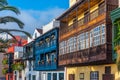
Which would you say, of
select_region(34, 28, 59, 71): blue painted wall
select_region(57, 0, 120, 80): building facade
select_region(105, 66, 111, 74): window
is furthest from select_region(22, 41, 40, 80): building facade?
select_region(105, 66, 111, 74): window

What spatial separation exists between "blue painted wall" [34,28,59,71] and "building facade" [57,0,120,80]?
14.6 ft

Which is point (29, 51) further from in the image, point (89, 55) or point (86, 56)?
point (89, 55)

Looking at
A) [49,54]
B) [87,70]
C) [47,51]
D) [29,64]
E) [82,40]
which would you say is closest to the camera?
[82,40]

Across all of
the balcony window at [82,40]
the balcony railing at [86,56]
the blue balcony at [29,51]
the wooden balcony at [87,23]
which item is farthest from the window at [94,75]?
the blue balcony at [29,51]

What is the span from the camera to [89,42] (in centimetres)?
2627

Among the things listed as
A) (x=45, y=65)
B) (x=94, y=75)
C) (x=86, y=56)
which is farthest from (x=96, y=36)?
(x=45, y=65)

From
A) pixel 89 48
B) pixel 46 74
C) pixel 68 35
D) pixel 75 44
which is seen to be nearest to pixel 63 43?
pixel 68 35

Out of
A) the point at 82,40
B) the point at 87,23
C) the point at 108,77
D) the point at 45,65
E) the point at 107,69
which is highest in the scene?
the point at 87,23

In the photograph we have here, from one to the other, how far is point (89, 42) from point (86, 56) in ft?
3.70

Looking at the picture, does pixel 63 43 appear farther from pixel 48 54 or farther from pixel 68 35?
pixel 48 54

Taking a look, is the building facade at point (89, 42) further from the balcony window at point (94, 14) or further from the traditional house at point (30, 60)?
the traditional house at point (30, 60)

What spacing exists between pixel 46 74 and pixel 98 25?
25.3 metres

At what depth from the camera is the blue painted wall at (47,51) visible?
41594 mm

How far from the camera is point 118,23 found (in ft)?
71.8
